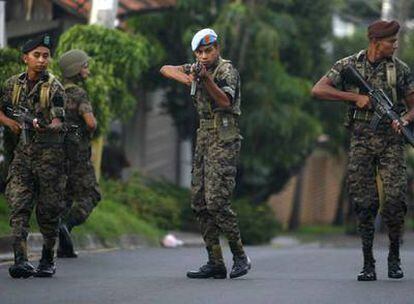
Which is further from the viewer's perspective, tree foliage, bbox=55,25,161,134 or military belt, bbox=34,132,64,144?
tree foliage, bbox=55,25,161,134

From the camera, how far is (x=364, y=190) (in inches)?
398

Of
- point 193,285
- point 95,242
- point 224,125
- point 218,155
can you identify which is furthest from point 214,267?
point 95,242

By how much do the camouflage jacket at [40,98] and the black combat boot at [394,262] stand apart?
9.02 feet

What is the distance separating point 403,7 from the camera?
28547 millimetres

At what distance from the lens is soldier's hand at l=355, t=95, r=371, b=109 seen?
999 centimetres

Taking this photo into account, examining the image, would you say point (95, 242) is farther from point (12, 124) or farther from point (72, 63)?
point (12, 124)

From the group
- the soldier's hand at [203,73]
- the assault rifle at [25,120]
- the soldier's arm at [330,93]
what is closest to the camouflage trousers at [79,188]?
the assault rifle at [25,120]

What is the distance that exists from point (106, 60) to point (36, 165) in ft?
22.0

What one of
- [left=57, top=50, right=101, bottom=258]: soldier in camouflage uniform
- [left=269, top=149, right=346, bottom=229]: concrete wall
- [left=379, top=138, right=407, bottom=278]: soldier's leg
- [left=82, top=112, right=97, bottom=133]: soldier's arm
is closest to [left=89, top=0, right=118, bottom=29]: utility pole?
[left=57, top=50, right=101, bottom=258]: soldier in camouflage uniform

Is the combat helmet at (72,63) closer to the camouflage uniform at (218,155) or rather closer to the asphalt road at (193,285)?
the asphalt road at (193,285)

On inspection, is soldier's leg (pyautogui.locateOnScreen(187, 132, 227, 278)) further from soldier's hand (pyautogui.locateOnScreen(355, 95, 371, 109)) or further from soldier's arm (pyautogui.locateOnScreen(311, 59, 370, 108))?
soldier's hand (pyautogui.locateOnScreen(355, 95, 371, 109))

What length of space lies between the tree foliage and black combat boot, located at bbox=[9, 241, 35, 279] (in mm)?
5910

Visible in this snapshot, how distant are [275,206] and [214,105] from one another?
25.3 m

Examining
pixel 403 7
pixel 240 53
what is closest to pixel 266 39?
pixel 240 53
